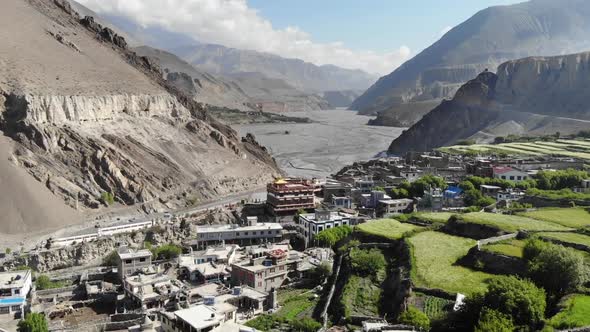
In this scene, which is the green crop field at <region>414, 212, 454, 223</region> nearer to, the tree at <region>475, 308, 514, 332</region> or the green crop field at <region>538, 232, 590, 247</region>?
the green crop field at <region>538, 232, 590, 247</region>

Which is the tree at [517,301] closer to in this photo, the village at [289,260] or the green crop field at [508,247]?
the village at [289,260]

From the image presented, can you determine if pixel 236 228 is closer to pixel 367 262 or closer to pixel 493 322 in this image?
pixel 367 262

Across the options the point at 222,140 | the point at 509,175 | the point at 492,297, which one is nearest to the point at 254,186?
the point at 222,140

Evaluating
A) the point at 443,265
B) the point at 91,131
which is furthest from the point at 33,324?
the point at 91,131

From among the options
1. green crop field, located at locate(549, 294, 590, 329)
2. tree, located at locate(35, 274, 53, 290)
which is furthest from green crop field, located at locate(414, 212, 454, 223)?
tree, located at locate(35, 274, 53, 290)

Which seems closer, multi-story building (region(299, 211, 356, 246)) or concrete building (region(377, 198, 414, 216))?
multi-story building (region(299, 211, 356, 246))
